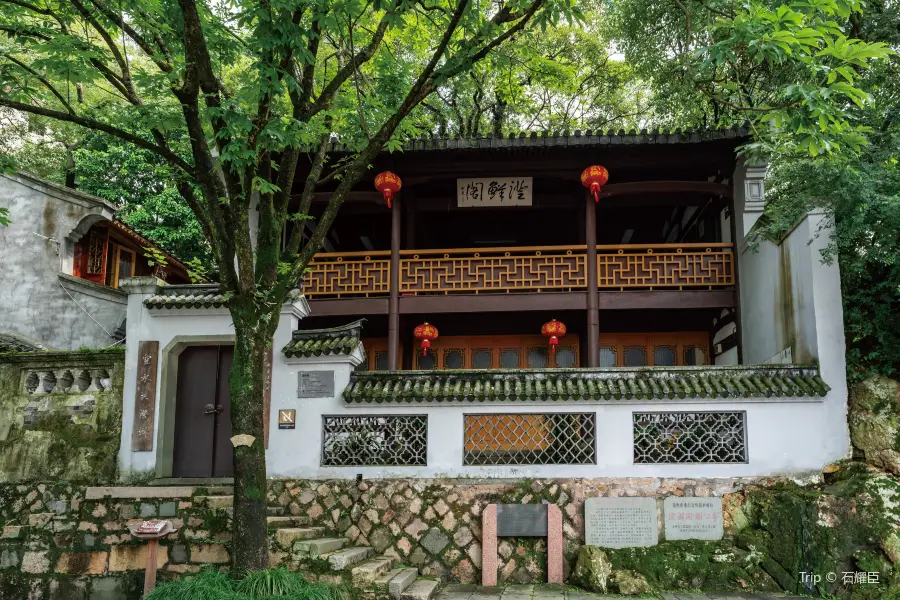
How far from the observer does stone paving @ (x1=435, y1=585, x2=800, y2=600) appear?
7.61m

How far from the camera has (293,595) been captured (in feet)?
20.7

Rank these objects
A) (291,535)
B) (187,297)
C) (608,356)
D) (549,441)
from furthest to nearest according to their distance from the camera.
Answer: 1. (608,356)
2. (187,297)
3. (549,441)
4. (291,535)

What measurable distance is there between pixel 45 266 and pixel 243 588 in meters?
10.2

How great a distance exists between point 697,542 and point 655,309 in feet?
14.4

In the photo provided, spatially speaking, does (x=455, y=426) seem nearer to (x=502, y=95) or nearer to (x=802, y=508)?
(x=802, y=508)

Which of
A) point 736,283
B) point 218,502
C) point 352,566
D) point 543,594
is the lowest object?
point 543,594

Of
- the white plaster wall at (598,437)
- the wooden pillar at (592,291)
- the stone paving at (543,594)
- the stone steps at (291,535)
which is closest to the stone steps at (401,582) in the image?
→ the stone paving at (543,594)

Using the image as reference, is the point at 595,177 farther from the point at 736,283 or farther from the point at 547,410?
the point at 547,410

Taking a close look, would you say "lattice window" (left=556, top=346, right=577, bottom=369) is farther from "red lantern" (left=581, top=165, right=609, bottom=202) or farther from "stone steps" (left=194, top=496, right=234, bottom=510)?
"stone steps" (left=194, top=496, right=234, bottom=510)

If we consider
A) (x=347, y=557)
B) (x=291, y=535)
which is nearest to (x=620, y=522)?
(x=347, y=557)

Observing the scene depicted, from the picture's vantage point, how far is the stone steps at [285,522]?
8032 millimetres

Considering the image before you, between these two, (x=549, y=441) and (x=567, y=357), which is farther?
(x=567, y=357)

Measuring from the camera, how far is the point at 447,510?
8.51 m

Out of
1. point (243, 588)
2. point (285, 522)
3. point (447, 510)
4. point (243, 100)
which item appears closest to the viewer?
point (243, 588)
